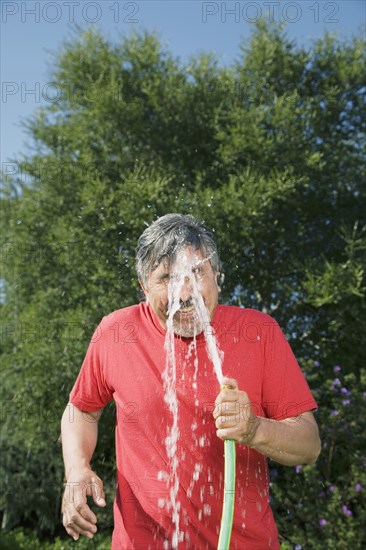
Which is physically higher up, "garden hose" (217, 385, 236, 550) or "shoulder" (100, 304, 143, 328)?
"shoulder" (100, 304, 143, 328)

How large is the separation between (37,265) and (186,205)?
1935 mm

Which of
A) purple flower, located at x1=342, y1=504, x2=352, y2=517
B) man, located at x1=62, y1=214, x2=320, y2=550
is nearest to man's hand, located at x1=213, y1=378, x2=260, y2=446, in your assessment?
man, located at x1=62, y1=214, x2=320, y2=550

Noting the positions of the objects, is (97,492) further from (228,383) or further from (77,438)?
(228,383)

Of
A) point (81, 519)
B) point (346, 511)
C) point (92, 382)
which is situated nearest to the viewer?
point (81, 519)

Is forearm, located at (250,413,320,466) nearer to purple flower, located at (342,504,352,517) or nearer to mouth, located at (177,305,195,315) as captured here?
mouth, located at (177,305,195,315)

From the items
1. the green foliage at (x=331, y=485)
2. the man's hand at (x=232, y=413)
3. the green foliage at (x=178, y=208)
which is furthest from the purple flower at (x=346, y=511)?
the man's hand at (x=232, y=413)

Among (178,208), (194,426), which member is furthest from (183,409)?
(178,208)

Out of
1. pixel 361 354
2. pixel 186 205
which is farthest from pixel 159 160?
pixel 361 354

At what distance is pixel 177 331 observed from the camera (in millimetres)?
2146

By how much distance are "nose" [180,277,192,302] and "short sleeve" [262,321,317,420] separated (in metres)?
0.29

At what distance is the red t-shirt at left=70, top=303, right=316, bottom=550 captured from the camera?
1.98 m

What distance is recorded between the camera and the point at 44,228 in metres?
8.05

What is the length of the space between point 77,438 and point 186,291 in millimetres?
620

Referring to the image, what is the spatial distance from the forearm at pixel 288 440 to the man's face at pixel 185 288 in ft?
1.29
